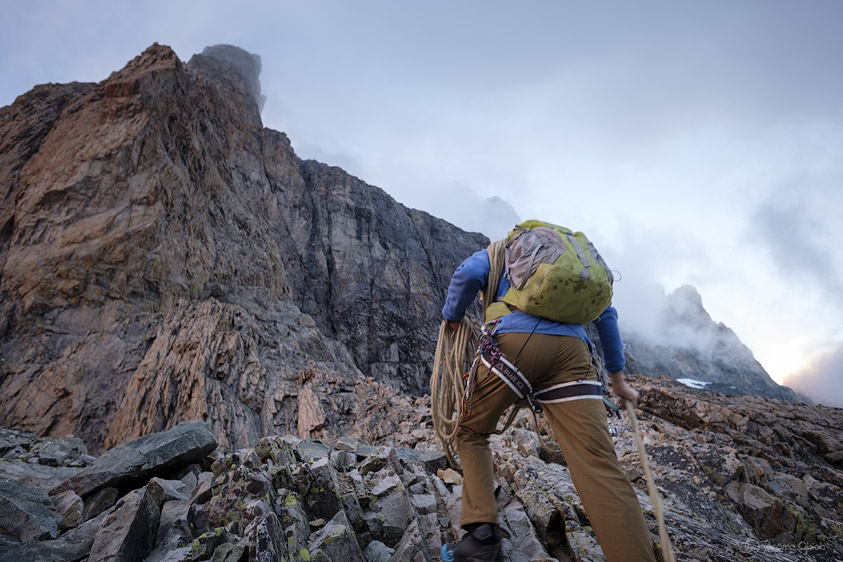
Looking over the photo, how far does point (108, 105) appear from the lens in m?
16.5

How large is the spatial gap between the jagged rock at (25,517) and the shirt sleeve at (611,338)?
410 centimetres

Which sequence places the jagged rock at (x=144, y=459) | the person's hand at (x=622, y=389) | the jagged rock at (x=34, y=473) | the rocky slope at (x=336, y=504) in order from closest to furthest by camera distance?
the rocky slope at (x=336, y=504)
the person's hand at (x=622, y=389)
the jagged rock at (x=144, y=459)
the jagged rock at (x=34, y=473)

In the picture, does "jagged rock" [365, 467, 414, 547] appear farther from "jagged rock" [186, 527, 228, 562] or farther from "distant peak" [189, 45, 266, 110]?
"distant peak" [189, 45, 266, 110]

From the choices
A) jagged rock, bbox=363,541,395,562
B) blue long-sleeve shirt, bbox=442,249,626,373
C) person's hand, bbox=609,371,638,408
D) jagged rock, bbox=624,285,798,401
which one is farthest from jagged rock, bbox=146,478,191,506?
jagged rock, bbox=624,285,798,401

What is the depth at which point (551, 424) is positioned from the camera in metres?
2.35

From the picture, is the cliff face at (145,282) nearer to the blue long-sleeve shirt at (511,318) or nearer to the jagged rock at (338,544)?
the jagged rock at (338,544)

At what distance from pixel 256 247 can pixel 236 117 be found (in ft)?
41.6

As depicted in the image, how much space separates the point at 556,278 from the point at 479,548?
64.4 inches

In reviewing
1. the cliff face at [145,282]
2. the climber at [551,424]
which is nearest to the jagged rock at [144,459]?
the climber at [551,424]

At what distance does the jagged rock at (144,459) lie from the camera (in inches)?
128

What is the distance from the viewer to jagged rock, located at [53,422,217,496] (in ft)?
10.7

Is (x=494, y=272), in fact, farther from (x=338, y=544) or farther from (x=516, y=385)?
(x=338, y=544)

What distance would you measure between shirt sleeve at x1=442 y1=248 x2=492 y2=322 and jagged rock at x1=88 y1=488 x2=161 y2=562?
96.9 inches

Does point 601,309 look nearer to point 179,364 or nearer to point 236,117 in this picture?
point 179,364
